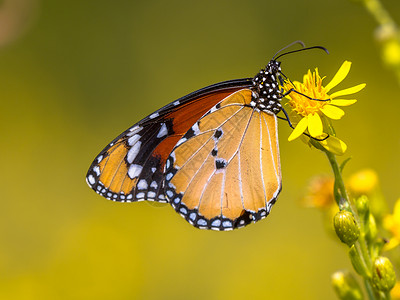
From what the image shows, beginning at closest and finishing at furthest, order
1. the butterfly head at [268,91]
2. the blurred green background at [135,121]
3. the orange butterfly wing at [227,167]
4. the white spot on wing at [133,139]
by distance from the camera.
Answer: the orange butterfly wing at [227,167]
the butterfly head at [268,91]
the white spot on wing at [133,139]
the blurred green background at [135,121]

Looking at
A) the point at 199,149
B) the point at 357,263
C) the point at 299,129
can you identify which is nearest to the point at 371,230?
the point at 357,263

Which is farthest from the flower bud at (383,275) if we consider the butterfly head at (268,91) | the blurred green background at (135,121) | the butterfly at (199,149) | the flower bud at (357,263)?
the blurred green background at (135,121)

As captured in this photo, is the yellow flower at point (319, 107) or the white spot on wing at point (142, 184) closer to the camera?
the yellow flower at point (319, 107)

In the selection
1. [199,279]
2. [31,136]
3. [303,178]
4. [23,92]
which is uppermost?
[23,92]

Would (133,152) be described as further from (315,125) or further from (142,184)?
(315,125)

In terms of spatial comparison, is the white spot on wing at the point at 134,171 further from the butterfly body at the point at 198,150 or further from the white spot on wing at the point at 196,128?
the white spot on wing at the point at 196,128

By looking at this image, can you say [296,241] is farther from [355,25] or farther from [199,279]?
[355,25]

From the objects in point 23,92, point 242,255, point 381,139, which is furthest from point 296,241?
point 23,92
